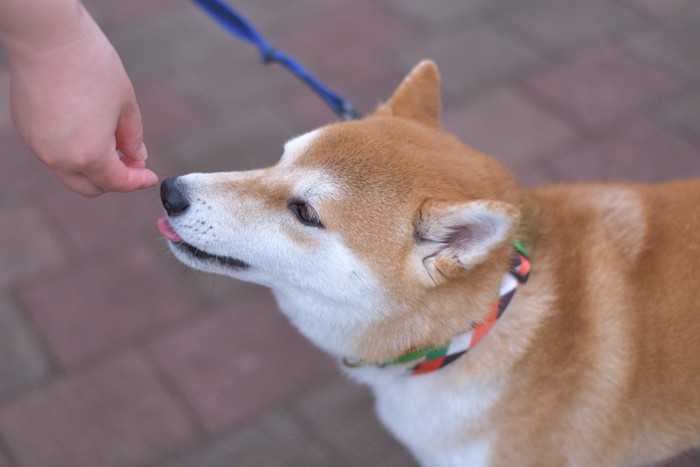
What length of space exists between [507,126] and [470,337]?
2.75 meters

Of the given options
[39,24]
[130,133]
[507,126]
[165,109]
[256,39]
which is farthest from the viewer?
[165,109]

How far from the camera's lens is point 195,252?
2.43 metres

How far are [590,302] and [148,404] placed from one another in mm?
2239

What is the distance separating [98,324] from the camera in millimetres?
3783

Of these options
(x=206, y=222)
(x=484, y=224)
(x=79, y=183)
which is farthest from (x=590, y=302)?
(x=79, y=183)

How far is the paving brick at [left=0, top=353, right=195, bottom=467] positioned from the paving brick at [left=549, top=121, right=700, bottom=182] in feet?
9.40

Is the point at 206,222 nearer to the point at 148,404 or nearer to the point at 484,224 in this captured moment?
the point at 484,224

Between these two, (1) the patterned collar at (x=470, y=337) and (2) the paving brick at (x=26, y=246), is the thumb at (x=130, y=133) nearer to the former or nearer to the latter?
(1) the patterned collar at (x=470, y=337)

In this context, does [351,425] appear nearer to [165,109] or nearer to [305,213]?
[305,213]

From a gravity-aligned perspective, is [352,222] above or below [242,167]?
above

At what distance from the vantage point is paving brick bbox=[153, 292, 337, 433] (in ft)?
11.4

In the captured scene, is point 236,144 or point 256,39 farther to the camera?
point 236,144

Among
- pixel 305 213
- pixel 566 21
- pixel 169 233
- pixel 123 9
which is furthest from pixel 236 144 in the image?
pixel 566 21

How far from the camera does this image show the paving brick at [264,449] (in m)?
3.24
